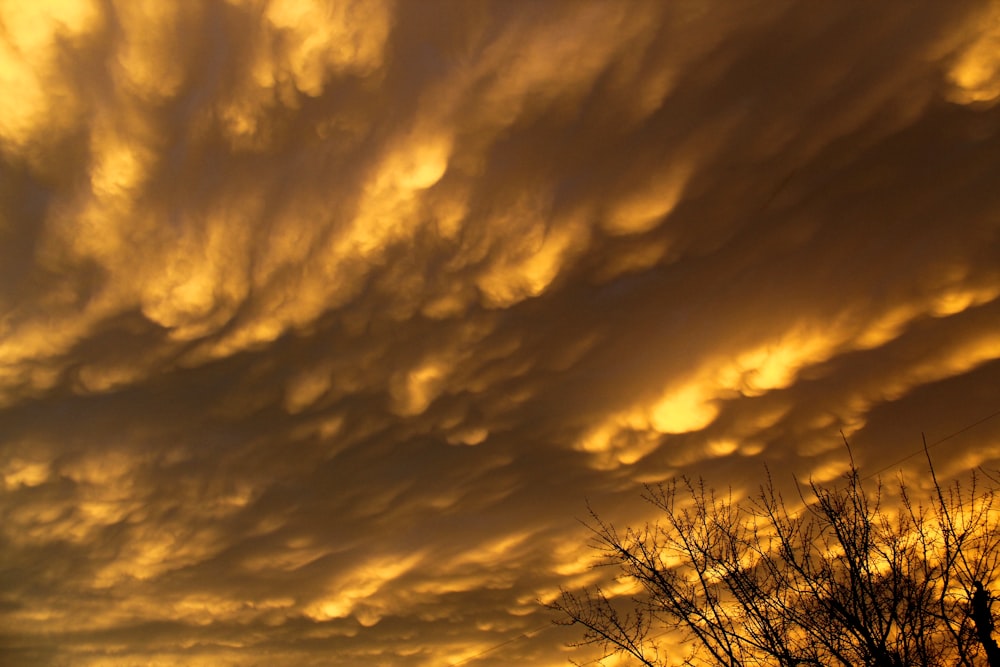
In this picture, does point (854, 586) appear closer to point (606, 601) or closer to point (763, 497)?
point (763, 497)

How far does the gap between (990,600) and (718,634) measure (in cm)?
415

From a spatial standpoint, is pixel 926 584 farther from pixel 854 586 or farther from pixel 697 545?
pixel 697 545

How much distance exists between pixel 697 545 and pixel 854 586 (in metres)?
2.90

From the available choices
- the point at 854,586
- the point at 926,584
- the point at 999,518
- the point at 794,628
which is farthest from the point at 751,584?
the point at 999,518

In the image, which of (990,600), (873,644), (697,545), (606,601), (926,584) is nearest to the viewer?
(990,600)

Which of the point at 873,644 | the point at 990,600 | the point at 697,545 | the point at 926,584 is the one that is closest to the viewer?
the point at 990,600

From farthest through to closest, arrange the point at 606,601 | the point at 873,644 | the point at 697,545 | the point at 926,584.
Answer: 1. the point at 606,601
2. the point at 697,545
3. the point at 926,584
4. the point at 873,644

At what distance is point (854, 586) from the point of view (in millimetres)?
10453

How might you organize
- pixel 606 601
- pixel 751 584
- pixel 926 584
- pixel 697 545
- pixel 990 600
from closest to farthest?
1. pixel 990 600
2. pixel 926 584
3. pixel 751 584
4. pixel 697 545
5. pixel 606 601

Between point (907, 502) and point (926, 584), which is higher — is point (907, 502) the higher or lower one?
the higher one

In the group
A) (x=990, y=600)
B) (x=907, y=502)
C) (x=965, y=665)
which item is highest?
(x=907, y=502)

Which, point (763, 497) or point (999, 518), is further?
point (763, 497)

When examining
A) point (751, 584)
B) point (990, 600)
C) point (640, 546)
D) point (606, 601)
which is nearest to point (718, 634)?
point (751, 584)

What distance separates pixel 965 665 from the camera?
33.0 feet
